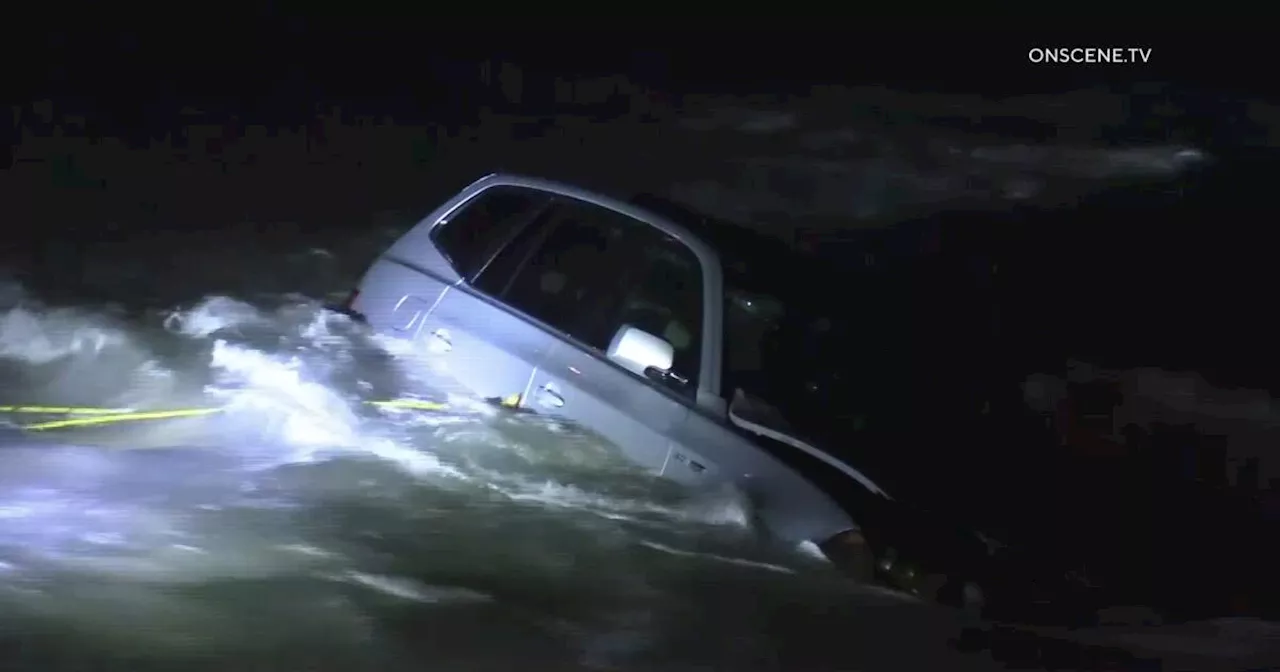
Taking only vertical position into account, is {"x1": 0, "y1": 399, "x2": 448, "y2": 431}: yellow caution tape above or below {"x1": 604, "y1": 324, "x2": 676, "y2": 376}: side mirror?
below

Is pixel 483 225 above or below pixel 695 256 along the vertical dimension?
above

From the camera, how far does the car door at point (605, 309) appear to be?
4418 millimetres

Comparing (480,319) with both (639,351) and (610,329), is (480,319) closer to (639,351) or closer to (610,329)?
(610,329)

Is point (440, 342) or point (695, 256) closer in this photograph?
point (695, 256)

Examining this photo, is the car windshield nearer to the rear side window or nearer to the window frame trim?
the window frame trim

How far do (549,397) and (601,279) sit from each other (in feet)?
1.78

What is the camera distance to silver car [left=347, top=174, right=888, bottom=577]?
4.25m

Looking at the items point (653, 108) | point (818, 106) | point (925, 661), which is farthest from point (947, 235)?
point (925, 661)

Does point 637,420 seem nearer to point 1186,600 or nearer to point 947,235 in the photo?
point 1186,600

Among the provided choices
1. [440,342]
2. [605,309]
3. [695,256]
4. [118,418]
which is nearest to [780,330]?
[695,256]

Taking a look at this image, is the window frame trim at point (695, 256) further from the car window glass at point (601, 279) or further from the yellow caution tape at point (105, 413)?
the yellow caution tape at point (105, 413)

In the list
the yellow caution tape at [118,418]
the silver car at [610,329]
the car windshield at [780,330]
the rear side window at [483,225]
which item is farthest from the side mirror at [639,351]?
the yellow caution tape at [118,418]

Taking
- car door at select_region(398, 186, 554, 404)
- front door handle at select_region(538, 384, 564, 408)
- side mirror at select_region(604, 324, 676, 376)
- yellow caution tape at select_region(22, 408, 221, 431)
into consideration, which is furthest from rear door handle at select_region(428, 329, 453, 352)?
yellow caution tape at select_region(22, 408, 221, 431)

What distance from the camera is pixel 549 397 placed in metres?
4.62
